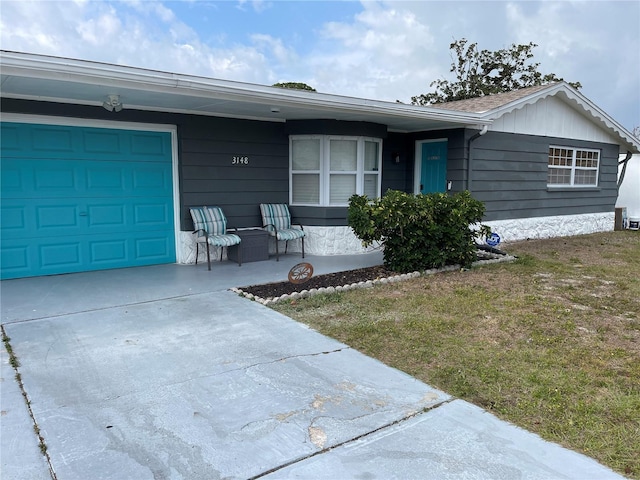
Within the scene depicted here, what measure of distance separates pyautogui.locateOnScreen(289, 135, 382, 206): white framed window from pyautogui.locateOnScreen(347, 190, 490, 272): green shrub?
5.16 feet

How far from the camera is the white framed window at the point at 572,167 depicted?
11031mm

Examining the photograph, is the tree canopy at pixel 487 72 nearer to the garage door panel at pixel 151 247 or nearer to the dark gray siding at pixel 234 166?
the dark gray siding at pixel 234 166

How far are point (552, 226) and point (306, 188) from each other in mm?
6359

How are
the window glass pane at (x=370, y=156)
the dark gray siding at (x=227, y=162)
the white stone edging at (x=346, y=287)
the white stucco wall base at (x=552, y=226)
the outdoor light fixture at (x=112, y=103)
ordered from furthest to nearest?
the white stucco wall base at (x=552, y=226), the window glass pane at (x=370, y=156), the dark gray siding at (x=227, y=162), the outdoor light fixture at (x=112, y=103), the white stone edging at (x=346, y=287)

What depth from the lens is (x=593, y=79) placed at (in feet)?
69.0

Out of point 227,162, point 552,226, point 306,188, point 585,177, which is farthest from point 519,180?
point 227,162

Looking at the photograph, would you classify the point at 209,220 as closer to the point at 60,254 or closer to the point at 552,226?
the point at 60,254

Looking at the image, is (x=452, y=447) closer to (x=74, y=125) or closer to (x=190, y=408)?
(x=190, y=408)

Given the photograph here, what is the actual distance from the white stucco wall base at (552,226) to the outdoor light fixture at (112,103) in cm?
718

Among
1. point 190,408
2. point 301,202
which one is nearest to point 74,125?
point 301,202

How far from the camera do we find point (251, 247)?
24.5 ft

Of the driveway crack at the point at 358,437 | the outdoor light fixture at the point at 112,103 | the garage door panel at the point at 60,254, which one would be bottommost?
the driveway crack at the point at 358,437

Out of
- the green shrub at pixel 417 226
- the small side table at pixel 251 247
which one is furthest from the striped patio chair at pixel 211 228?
the green shrub at pixel 417 226

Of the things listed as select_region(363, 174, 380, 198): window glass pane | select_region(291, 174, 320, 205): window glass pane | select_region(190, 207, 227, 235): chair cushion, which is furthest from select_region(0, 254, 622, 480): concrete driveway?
select_region(363, 174, 380, 198): window glass pane
